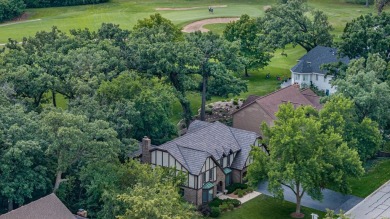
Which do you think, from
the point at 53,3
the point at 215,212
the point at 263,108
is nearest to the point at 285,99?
the point at 263,108

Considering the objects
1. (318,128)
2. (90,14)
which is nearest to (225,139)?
(318,128)

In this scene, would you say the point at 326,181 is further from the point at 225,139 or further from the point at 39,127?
the point at 39,127

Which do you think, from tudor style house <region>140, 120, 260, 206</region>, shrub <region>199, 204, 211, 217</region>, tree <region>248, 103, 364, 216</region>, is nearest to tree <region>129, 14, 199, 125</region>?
tudor style house <region>140, 120, 260, 206</region>

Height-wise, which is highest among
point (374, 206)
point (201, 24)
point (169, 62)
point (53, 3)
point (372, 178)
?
point (169, 62)

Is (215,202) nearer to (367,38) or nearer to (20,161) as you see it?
(20,161)

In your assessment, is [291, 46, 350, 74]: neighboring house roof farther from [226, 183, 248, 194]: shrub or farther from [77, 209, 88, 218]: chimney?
[77, 209, 88, 218]: chimney

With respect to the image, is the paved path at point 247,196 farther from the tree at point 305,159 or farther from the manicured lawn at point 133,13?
the manicured lawn at point 133,13

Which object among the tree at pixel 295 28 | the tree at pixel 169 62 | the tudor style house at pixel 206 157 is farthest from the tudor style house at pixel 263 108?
the tree at pixel 295 28
